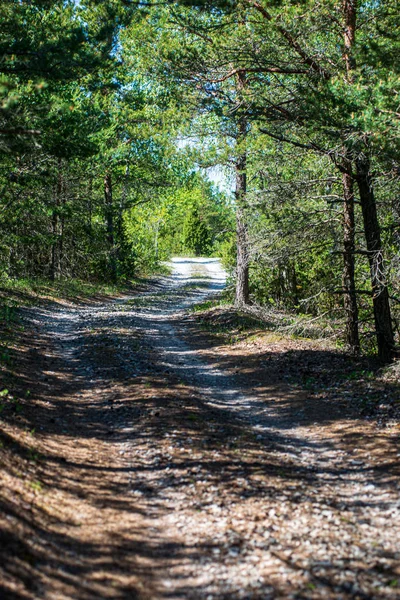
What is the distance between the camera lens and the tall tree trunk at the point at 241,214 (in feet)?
48.8

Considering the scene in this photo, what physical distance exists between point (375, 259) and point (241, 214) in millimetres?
4873

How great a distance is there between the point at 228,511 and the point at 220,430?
268 centimetres

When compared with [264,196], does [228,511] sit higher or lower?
lower

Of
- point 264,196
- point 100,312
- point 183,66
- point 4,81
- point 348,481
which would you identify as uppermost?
point 183,66

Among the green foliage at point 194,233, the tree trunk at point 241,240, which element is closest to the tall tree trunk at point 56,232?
the tree trunk at point 241,240

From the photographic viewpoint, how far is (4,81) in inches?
316

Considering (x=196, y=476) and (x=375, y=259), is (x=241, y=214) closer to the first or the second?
(x=375, y=259)

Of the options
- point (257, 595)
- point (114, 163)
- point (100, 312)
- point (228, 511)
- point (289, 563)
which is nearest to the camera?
point (257, 595)

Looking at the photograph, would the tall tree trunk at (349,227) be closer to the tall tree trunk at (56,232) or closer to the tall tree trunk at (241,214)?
the tall tree trunk at (241,214)

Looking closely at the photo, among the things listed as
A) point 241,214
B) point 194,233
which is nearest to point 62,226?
point 241,214

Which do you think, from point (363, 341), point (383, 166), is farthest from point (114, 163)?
point (383, 166)

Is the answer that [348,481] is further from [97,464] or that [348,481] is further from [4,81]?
[4,81]

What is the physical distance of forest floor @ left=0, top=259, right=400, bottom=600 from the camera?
4.87 meters

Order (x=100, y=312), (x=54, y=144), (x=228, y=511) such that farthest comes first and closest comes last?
(x=100, y=312), (x=54, y=144), (x=228, y=511)
